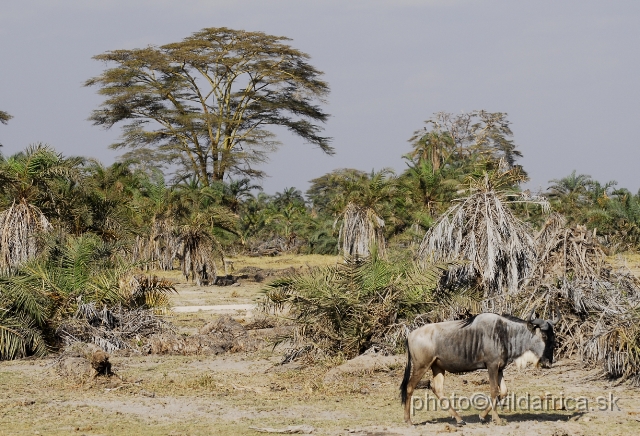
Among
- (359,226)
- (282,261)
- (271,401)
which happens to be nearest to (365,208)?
(359,226)

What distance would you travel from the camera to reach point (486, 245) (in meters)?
15.4

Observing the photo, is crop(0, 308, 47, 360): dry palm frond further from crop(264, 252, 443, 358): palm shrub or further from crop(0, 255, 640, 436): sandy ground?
crop(264, 252, 443, 358): palm shrub

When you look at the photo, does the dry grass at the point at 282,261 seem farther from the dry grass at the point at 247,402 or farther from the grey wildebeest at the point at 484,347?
the grey wildebeest at the point at 484,347

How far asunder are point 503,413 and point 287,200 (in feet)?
196

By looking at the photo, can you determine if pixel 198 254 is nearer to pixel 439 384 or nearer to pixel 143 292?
pixel 143 292

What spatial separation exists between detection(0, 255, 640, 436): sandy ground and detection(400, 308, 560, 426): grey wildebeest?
56cm

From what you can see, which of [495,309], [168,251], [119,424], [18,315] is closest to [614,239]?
[168,251]

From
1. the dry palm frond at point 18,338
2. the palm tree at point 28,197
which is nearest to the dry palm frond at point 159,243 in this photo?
the palm tree at point 28,197

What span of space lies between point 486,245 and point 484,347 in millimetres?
5940

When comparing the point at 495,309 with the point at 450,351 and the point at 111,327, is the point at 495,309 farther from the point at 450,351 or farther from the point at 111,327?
the point at 111,327

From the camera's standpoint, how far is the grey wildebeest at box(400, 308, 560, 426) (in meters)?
9.57

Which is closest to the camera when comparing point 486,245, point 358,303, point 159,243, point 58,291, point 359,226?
point 358,303

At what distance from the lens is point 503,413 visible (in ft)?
33.9

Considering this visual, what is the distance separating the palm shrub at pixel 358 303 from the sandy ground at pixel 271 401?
0.57 meters
